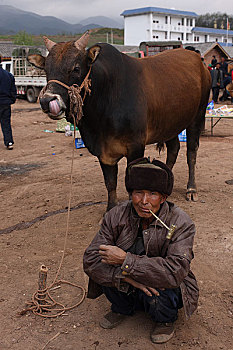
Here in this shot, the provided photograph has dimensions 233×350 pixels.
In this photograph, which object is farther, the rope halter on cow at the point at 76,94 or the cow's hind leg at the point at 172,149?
the cow's hind leg at the point at 172,149

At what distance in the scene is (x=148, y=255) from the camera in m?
2.57

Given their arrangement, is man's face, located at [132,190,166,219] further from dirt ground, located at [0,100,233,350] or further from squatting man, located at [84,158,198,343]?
dirt ground, located at [0,100,233,350]

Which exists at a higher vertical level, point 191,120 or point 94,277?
point 191,120

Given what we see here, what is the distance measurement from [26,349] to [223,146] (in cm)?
726

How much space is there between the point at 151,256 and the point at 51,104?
1.58 meters

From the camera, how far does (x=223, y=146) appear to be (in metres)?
8.90

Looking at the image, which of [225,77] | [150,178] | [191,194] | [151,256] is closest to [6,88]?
[191,194]

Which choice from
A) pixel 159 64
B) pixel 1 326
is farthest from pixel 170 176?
pixel 159 64

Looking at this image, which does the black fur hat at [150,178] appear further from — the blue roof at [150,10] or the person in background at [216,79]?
the blue roof at [150,10]

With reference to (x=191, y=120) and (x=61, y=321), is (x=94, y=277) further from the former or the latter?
(x=191, y=120)

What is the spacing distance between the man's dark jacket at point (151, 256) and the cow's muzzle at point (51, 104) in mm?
1114

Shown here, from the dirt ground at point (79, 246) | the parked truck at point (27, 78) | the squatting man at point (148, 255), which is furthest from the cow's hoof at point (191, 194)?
the parked truck at point (27, 78)

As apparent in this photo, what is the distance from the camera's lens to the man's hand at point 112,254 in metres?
2.42

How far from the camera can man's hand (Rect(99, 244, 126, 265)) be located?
242 centimetres
